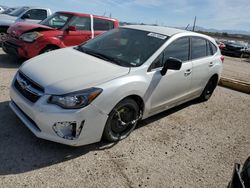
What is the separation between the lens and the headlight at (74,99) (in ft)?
10.4

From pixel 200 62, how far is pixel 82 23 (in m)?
4.48

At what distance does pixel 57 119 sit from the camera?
316 centimetres

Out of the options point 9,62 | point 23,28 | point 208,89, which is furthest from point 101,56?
point 9,62

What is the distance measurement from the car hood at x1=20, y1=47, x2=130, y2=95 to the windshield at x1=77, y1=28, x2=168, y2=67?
0.78 feet

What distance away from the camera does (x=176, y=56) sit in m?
4.71

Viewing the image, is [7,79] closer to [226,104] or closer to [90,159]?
[90,159]

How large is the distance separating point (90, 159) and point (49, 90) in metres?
1.04

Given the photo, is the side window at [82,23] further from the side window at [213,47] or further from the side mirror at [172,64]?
the side mirror at [172,64]

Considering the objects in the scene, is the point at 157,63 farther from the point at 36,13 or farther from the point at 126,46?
the point at 36,13

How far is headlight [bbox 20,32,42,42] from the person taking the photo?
712cm

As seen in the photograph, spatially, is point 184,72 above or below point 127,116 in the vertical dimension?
above

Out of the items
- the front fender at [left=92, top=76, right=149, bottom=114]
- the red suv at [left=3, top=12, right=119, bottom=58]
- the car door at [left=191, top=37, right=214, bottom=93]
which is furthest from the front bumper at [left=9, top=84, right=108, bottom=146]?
the red suv at [left=3, top=12, right=119, bottom=58]

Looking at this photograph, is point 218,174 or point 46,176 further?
point 218,174

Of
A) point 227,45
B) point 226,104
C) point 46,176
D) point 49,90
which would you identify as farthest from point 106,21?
point 227,45
